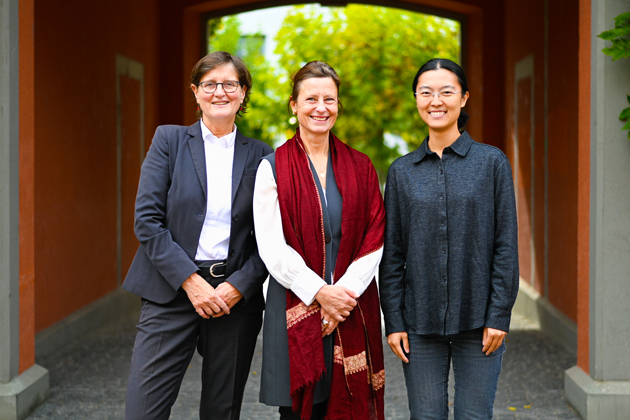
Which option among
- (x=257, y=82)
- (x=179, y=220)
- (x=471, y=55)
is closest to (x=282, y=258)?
(x=179, y=220)

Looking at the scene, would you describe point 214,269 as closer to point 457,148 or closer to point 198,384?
point 457,148

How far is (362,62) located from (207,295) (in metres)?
14.1

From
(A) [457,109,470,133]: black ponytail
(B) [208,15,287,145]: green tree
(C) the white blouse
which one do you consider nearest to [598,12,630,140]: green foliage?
(A) [457,109,470,133]: black ponytail

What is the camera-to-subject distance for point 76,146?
6.46 metres

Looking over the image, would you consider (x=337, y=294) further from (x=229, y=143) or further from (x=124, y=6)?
(x=124, y=6)

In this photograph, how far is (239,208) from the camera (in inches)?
119

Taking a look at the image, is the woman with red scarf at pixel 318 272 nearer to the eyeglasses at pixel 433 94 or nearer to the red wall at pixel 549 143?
the eyeglasses at pixel 433 94

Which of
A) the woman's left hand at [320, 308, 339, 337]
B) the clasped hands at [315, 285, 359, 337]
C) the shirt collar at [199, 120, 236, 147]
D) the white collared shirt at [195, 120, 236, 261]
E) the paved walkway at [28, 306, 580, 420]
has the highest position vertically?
the shirt collar at [199, 120, 236, 147]

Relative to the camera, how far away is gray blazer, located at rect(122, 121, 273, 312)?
9.67 feet

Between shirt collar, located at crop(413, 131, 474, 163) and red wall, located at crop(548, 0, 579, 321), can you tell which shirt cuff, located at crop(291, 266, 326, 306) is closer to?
shirt collar, located at crop(413, 131, 474, 163)

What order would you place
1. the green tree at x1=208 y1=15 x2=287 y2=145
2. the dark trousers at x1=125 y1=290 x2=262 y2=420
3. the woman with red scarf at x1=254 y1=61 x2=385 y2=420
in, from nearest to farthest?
the woman with red scarf at x1=254 y1=61 x2=385 y2=420, the dark trousers at x1=125 y1=290 x2=262 y2=420, the green tree at x1=208 y1=15 x2=287 y2=145

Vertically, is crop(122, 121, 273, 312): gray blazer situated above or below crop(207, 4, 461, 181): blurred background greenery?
below

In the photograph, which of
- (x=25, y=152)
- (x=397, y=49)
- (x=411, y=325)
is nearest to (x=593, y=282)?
(x=411, y=325)

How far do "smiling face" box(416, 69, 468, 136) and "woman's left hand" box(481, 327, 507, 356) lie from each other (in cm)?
79
